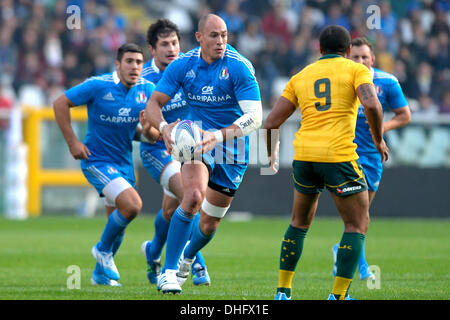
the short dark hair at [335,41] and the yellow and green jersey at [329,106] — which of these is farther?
the short dark hair at [335,41]

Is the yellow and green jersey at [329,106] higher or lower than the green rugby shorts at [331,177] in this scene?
higher

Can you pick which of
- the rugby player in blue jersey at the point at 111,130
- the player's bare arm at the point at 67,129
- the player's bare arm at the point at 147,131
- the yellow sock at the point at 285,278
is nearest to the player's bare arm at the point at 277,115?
the yellow sock at the point at 285,278

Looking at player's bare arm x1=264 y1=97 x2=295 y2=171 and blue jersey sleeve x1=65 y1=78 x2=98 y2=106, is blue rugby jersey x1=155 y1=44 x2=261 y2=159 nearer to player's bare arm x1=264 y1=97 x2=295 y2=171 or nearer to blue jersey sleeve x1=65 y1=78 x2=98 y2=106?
player's bare arm x1=264 y1=97 x2=295 y2=171

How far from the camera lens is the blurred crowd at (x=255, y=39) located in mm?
21016

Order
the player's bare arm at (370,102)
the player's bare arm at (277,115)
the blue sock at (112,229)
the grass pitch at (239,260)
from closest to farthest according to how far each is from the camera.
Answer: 1. the player's bare arm at (370,102)
2. the player's bare arm at (277,115)
3. the grass pitch at (239,260)
4. the blue sock at (112,229)

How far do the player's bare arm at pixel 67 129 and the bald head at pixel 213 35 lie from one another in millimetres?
2024

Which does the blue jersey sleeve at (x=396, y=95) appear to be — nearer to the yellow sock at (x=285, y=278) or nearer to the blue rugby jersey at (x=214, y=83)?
the blue rugby jersey at (x=214, y=83)

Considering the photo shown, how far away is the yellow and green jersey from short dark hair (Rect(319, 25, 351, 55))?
0.06 m

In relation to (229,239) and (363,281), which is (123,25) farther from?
(363,281)

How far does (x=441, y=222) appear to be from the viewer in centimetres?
1836

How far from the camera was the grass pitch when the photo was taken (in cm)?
786

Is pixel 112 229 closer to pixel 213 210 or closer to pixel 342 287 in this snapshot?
pixel 213 210

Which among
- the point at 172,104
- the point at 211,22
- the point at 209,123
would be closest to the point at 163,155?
the point at 172,104

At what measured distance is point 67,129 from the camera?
30.1ft
